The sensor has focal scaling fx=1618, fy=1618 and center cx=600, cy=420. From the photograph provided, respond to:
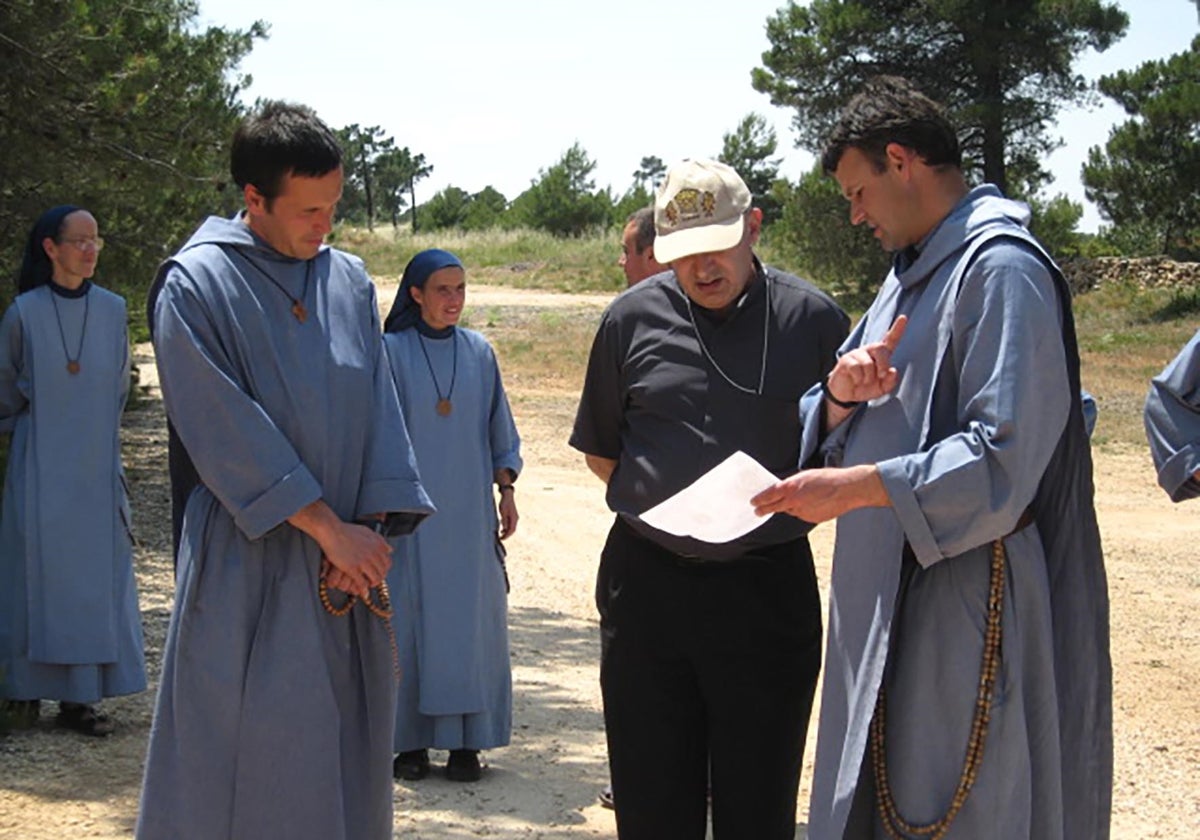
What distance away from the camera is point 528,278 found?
143 feet

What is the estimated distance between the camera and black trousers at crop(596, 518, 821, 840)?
13.7 ft

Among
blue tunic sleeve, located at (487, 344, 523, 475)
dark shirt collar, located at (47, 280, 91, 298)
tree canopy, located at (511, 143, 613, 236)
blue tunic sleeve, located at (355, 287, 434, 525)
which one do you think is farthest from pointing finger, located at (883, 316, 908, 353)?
tree canopy, located at (511, 143, 613, 236)

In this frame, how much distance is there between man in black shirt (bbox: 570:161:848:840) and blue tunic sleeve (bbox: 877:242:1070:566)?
982mm

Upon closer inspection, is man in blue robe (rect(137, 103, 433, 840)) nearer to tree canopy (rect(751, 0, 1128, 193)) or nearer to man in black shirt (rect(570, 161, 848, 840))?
man in black shirt (rect(570, 161, 848, 840))

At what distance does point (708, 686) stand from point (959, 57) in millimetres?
30909

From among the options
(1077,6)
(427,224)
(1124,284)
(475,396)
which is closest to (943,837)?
(475,396)

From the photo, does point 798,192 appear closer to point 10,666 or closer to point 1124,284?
point 1124,284

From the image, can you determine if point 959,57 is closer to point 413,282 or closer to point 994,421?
point 413,282

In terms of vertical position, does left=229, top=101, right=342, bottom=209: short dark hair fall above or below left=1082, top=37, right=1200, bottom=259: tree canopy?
below

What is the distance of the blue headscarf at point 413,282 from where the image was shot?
21.8 ft

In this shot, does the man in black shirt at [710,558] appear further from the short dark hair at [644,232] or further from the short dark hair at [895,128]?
the short dark hair at [644,232]

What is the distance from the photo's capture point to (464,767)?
6.55 metres

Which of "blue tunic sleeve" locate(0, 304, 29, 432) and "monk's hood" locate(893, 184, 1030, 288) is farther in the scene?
"blue tunic sleeve" locate(0, 304, 29, 432)

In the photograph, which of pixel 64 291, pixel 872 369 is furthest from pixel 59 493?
pixel 872 369
